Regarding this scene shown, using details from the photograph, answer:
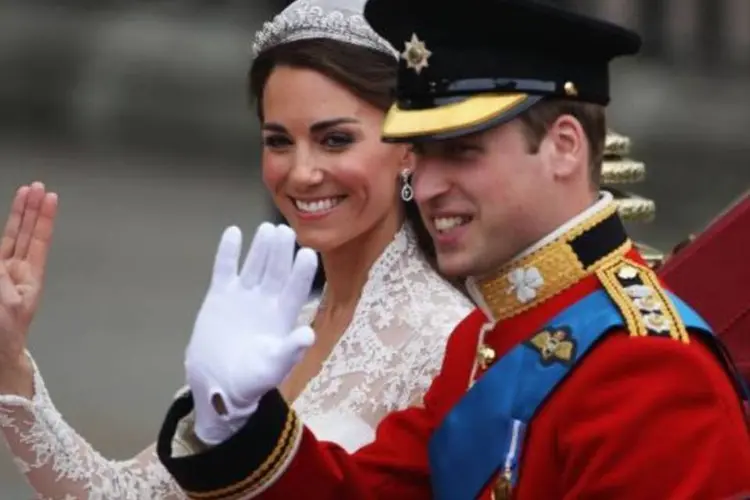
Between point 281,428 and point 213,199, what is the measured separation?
26.3 ft

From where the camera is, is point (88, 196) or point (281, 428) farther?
point (88, 196)

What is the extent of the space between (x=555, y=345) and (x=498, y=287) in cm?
10

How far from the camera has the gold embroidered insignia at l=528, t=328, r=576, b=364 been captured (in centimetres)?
186

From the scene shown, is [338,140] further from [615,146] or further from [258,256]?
[258,256]

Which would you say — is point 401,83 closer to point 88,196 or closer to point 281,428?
point 281,428

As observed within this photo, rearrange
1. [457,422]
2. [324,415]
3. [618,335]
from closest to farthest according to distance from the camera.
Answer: [618,335]
[457,422]
[324,415]

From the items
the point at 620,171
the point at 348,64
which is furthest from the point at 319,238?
the point at 620,171

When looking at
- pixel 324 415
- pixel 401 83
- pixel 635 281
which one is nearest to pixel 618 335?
pixel 635 281

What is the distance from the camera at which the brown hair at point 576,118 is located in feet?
6.20

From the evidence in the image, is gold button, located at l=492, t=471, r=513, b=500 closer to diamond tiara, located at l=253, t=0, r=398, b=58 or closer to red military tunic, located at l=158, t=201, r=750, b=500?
red military tunic, located at l=158, t=201, r=750, b=500

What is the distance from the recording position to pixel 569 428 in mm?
1810

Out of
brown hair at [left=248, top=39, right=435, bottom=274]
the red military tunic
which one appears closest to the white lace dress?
brown hair at [left=248, top=39, right=435, bottom=274]

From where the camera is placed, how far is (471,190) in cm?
189

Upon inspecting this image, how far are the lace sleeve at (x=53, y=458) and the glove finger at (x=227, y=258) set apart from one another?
0.58 m
